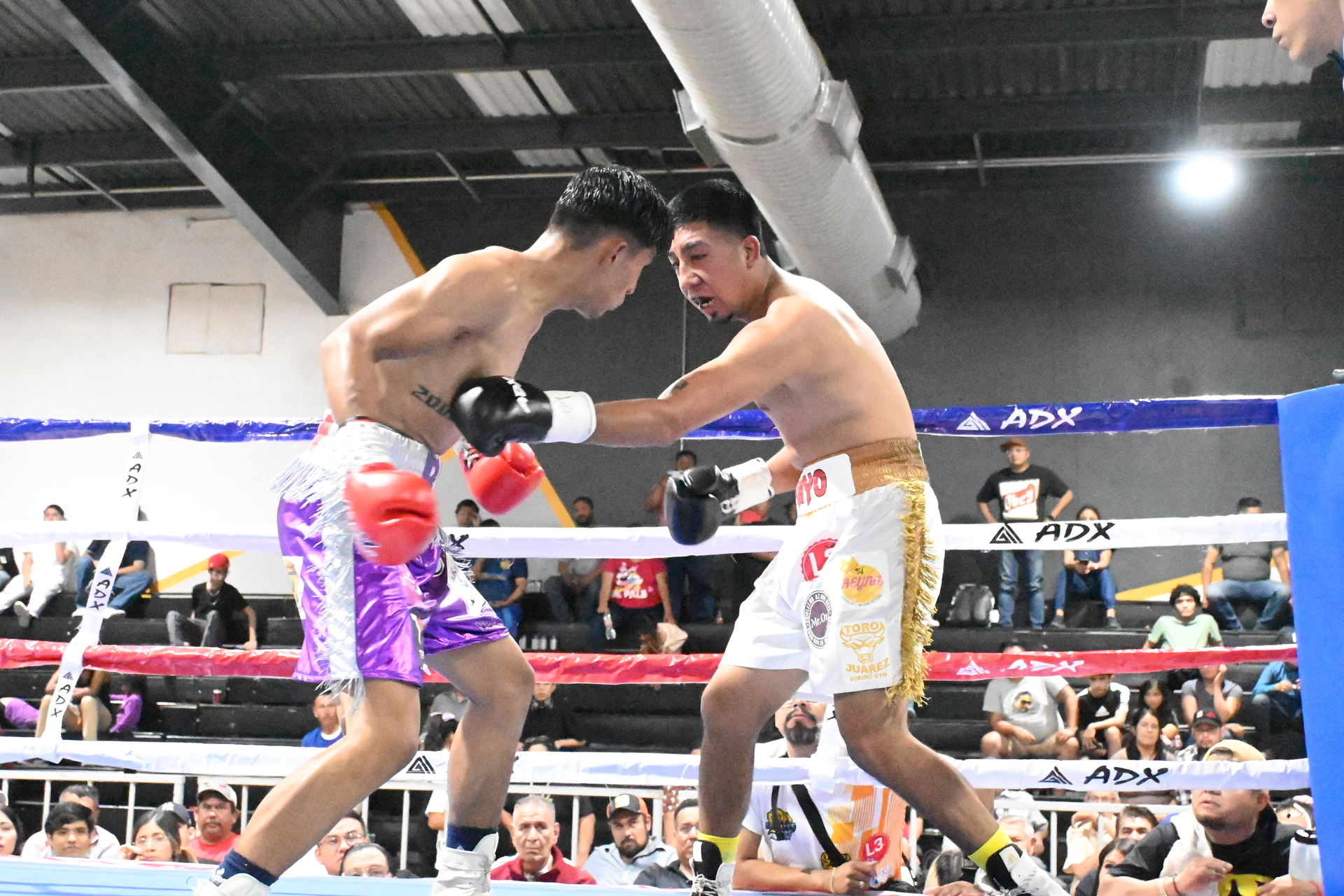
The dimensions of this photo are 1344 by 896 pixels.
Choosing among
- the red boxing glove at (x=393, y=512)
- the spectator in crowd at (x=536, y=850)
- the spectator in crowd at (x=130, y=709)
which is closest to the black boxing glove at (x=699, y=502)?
the red boxing glove at (x=393, y=512)

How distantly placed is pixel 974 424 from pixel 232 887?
1.75 metres

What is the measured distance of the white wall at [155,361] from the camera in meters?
9.56

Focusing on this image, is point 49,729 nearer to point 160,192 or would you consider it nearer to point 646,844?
point 646,844

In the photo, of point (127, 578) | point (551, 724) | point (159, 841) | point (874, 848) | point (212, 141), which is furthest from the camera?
point (127, 578)

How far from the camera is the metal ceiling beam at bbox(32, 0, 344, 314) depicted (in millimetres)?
6785

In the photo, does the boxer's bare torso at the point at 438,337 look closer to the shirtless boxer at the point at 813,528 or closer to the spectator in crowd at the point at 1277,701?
the shirtless boxer at the point at 813,528

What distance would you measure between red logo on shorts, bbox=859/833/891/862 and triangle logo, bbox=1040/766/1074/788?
43 centimetres

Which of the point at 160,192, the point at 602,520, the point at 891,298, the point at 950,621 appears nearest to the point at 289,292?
the point at 160,192

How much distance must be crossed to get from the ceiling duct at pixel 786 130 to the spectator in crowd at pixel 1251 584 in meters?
2.61

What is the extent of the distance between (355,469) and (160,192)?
890 cm

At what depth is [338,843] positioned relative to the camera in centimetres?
373

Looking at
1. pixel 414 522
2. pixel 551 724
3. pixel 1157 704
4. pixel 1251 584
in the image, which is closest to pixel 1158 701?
pixel 1157 704

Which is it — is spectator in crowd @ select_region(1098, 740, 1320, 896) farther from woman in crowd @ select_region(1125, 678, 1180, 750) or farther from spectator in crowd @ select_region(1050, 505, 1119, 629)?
spectator in crowd @ select_region(1050, 505, 1119, 629)

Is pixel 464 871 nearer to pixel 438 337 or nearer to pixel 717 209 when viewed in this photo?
pixel 438 337
